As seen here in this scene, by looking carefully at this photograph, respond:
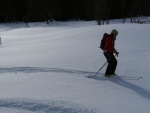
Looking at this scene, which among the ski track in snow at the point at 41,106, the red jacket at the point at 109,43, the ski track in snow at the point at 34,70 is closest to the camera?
the ski track in snow at the point at 41,106

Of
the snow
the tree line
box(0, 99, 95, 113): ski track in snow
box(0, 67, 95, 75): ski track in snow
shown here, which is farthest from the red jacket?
the tree line

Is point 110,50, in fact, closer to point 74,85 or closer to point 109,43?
point 109,43

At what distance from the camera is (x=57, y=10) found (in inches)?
2295

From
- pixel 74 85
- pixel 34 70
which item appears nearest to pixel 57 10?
pixel 34 70

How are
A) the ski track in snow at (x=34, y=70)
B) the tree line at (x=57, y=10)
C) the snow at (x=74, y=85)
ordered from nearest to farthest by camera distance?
1. the snow at (x=74, y=85)
2. the ski track in snow at (x=34, y=70)
3. the tree line at (x=57, y=10)

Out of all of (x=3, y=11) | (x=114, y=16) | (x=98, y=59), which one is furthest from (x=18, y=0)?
(x=98, y=59)

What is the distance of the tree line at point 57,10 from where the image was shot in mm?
54219

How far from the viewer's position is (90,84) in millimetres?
9656

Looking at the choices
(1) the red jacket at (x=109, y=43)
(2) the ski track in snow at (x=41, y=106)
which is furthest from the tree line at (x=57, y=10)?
(2) the ski track in snow at (x=41, y=106)

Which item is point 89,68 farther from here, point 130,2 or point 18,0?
point 18,0

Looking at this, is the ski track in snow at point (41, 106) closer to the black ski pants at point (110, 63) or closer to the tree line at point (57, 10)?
the black ski pants at point (110, 63)

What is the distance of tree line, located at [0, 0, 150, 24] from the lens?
54219 millimetres

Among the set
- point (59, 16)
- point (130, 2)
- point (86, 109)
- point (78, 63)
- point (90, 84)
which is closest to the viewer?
point (86, 109)

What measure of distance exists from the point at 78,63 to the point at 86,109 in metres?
5.77
